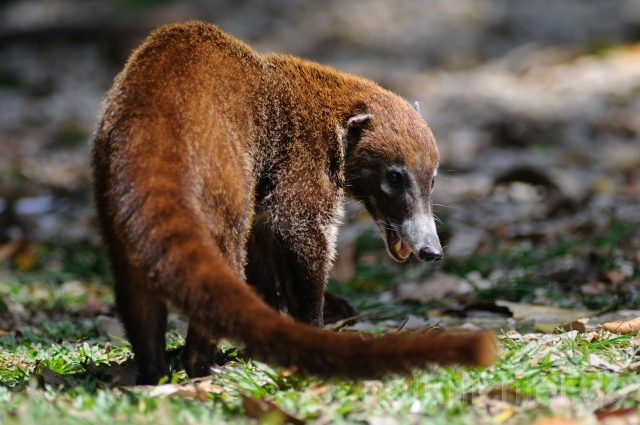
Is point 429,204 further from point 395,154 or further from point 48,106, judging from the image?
point 48,106

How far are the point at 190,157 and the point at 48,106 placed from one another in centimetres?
942

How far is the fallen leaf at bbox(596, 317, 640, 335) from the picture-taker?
4273mm

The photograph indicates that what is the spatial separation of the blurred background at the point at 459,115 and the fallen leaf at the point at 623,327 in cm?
94

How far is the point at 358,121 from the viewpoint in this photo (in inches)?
191

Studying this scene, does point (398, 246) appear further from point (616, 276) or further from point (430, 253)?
point (616, 276)

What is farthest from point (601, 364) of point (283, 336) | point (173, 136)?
point (173, 136)

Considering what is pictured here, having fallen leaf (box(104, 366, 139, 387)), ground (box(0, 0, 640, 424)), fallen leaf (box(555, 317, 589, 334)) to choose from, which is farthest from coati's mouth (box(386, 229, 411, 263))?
fallen leaf (box(104, 366, 139, 387))

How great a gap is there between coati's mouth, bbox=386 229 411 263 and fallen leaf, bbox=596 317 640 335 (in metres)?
1.16

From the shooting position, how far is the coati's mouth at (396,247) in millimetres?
4938

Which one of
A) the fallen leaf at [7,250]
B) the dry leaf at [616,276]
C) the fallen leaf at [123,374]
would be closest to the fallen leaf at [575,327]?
the dry leaf at [616,276]

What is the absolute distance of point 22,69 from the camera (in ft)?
44.1

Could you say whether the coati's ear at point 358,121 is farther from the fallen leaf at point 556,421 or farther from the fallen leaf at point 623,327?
the fallen leaf at point 556,421

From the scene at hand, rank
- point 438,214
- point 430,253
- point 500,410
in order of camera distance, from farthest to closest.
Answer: point 438,214 → point 430,253 → point 500,410

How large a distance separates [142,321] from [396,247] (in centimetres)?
169
